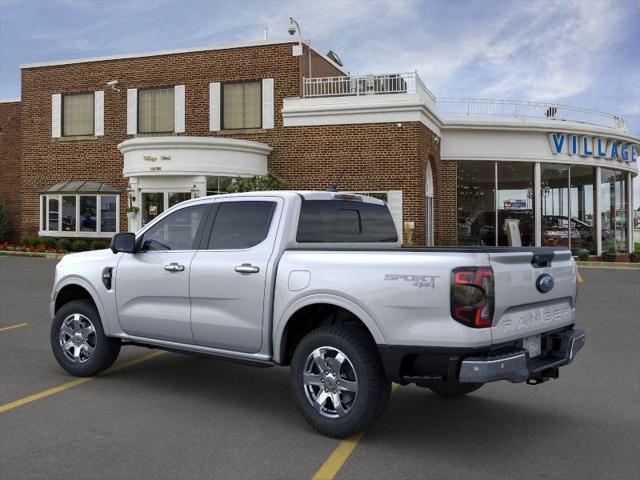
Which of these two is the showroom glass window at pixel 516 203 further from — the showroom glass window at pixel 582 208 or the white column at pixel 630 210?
the white column at pixel 630 210

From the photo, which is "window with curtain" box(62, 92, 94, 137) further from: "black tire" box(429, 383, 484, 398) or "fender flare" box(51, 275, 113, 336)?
"black tire" box(429, 383, 484, 398)

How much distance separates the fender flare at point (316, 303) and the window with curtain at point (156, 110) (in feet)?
69.1

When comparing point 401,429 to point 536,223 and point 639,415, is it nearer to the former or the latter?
point 639,415

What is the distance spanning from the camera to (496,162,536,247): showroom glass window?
24.5 m

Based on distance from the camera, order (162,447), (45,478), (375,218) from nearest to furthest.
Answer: (45,478) → (162,447) → (375,218)

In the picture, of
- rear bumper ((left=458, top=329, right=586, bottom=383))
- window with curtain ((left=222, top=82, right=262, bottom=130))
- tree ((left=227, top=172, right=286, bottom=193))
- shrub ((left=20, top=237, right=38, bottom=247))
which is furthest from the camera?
shrub ((left=20, top=237, right=38, bottom=247))

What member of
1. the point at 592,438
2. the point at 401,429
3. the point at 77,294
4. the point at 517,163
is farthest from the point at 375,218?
the point at 517,163

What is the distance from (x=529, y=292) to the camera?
14.7ft

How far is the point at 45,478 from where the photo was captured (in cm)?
395

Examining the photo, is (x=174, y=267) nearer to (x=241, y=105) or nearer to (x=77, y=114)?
(x=241, y=105)

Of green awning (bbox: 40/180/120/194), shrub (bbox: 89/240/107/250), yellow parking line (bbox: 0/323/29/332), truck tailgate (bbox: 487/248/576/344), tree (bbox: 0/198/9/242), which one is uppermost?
green awning (bbox: 40/180/120/194)

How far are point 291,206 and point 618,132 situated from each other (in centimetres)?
2478

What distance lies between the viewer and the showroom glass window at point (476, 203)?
80.3 feet

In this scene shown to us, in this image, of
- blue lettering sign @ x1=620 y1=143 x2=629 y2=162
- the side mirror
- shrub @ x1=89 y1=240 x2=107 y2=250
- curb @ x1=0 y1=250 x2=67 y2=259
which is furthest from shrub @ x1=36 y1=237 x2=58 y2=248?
blue lettering sign @ x1=620 y1=143 x2=629 y2=162
